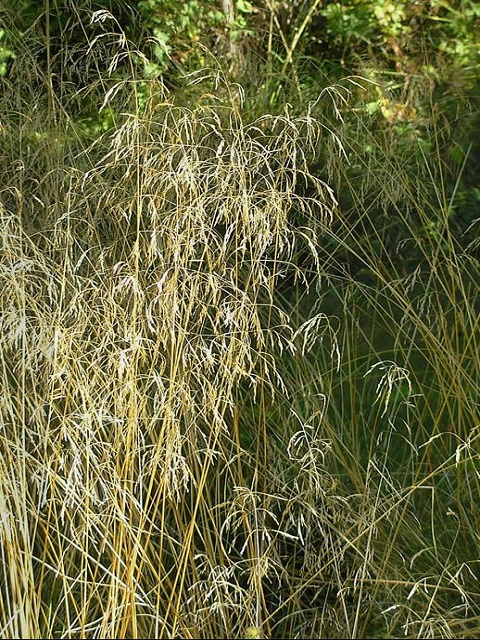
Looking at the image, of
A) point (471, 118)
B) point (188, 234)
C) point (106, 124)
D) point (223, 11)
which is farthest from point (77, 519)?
point (223, 11)

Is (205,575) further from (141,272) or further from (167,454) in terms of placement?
(141,272)

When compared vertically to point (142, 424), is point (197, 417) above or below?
below

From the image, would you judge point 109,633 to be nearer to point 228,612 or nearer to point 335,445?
point 228,612

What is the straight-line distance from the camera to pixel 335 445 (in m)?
1.95

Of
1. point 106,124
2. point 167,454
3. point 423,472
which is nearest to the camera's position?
Result: point 167,454

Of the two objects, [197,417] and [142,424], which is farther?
[197,417]

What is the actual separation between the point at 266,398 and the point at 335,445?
15.5 inches

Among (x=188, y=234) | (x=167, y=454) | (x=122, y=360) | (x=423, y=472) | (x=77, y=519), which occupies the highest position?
(x=188, y=234)

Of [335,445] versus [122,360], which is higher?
[122,360]

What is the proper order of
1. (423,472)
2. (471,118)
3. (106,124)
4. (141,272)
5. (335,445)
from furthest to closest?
(471,118) < (106,124) < (423,472) < (335,445) < (141,272)

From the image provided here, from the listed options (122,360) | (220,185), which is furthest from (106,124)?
(122,360)

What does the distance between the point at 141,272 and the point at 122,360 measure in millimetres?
300

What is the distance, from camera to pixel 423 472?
221 centimetres

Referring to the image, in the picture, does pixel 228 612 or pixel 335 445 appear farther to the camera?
pixel 335 445
